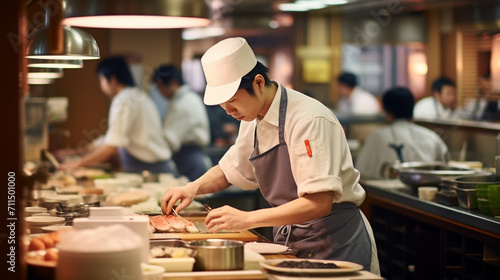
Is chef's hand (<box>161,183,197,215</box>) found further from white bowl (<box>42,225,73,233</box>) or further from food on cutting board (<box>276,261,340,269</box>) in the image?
food on cutting board (<box>276,261,340,269</box>)

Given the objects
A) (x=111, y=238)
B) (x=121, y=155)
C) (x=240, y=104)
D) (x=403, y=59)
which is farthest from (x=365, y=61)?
(x=111, y=238)

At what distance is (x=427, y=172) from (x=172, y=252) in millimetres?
2776

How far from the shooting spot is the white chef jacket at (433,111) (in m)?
9.78

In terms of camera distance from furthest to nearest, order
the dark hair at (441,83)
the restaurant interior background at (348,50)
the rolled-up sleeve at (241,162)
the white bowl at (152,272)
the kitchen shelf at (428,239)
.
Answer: the dark hair at (441,83) < the restaurant interior background at (348,50) < the kitchen shelf at (428,239) < the rolled-up sleeve at (241,162) < the white bowl at (152,272)

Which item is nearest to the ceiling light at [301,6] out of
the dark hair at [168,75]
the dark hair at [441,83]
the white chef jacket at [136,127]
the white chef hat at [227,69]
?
the dark hair at [441,83]

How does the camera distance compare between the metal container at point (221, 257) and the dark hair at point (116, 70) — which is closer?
the metal container at point (221, 257)

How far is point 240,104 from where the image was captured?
2.81 meters

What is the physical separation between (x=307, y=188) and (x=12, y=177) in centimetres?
119

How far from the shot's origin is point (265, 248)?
273 centimetres

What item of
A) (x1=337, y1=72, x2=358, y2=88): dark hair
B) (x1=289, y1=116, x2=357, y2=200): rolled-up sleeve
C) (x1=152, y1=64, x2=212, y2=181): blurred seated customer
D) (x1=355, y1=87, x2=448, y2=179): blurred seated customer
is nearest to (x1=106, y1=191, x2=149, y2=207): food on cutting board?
(x1=289, y1=116, x2=357, y2=200): rolled-up sleeve

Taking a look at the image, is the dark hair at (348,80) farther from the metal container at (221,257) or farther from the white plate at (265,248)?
the metal container at (221,257)

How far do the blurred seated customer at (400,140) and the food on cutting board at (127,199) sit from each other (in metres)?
2.34

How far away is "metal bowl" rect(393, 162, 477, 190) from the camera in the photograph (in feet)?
15.5

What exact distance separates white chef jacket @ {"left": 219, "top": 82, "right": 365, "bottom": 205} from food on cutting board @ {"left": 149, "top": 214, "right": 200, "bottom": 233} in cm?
47
